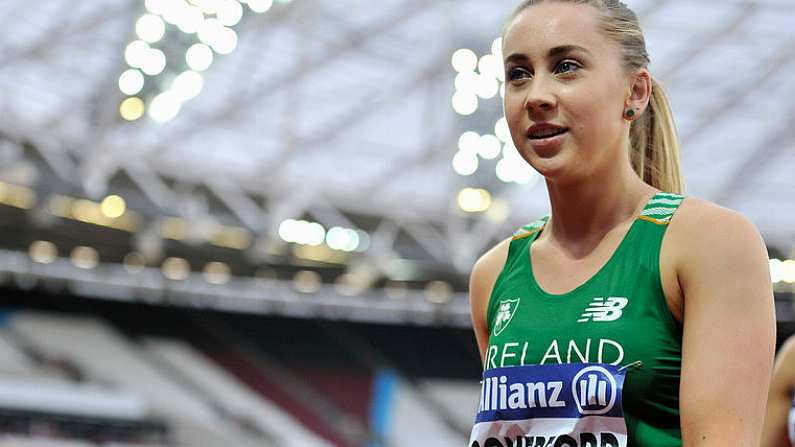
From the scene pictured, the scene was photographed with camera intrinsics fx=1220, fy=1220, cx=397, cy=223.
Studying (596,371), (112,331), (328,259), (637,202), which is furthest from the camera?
(112,331)

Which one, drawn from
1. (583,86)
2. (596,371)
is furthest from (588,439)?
(583,86)

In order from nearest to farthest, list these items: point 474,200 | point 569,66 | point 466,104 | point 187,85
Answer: point 569,66
point 187,85
point 466,104
point 474,200

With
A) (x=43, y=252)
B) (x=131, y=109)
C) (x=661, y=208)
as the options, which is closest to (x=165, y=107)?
(x=131, y=109)

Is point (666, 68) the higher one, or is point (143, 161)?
point (666, 68)

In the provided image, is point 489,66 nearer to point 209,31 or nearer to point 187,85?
point 209,31

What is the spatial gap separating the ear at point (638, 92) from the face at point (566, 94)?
0.04ft

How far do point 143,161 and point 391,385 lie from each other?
13.9 m

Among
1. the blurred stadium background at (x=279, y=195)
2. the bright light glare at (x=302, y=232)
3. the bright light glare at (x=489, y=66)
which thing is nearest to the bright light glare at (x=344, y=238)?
the blurred stadium background at (x=279, y=195)

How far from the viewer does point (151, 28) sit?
22578 millimetres

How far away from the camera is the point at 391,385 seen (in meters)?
39.7

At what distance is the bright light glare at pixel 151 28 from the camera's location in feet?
73.9

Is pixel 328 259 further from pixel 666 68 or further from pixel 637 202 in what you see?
pixel 637 202

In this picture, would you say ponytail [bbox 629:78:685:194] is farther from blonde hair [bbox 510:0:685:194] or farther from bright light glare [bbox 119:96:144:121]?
bright light glare [bbox 119:96:144:121]

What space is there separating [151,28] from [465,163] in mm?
8876
